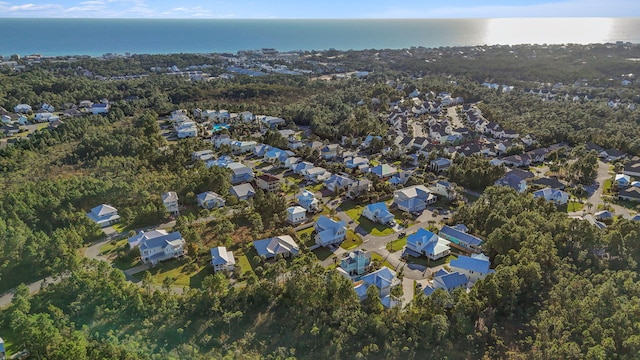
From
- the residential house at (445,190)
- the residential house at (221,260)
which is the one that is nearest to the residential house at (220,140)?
the residential house at (221,260)

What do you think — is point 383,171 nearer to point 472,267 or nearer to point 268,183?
point 268,183

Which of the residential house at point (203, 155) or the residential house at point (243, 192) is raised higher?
the residential house at point (203, 155)

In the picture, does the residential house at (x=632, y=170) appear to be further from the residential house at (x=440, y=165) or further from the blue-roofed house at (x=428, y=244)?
the blue-roofed house at (x=428, y=244)

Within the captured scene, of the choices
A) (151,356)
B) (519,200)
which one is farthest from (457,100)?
(151,356)

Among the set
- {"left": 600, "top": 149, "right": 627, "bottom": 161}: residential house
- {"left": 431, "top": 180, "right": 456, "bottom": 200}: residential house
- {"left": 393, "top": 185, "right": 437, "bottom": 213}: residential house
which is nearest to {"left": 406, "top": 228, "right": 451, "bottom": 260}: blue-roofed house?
{"left": 393, "top": 185, "right": 437, "bottom": 213}: residential house

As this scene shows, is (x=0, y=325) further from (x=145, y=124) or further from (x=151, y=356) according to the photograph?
(x=145, y=124)
